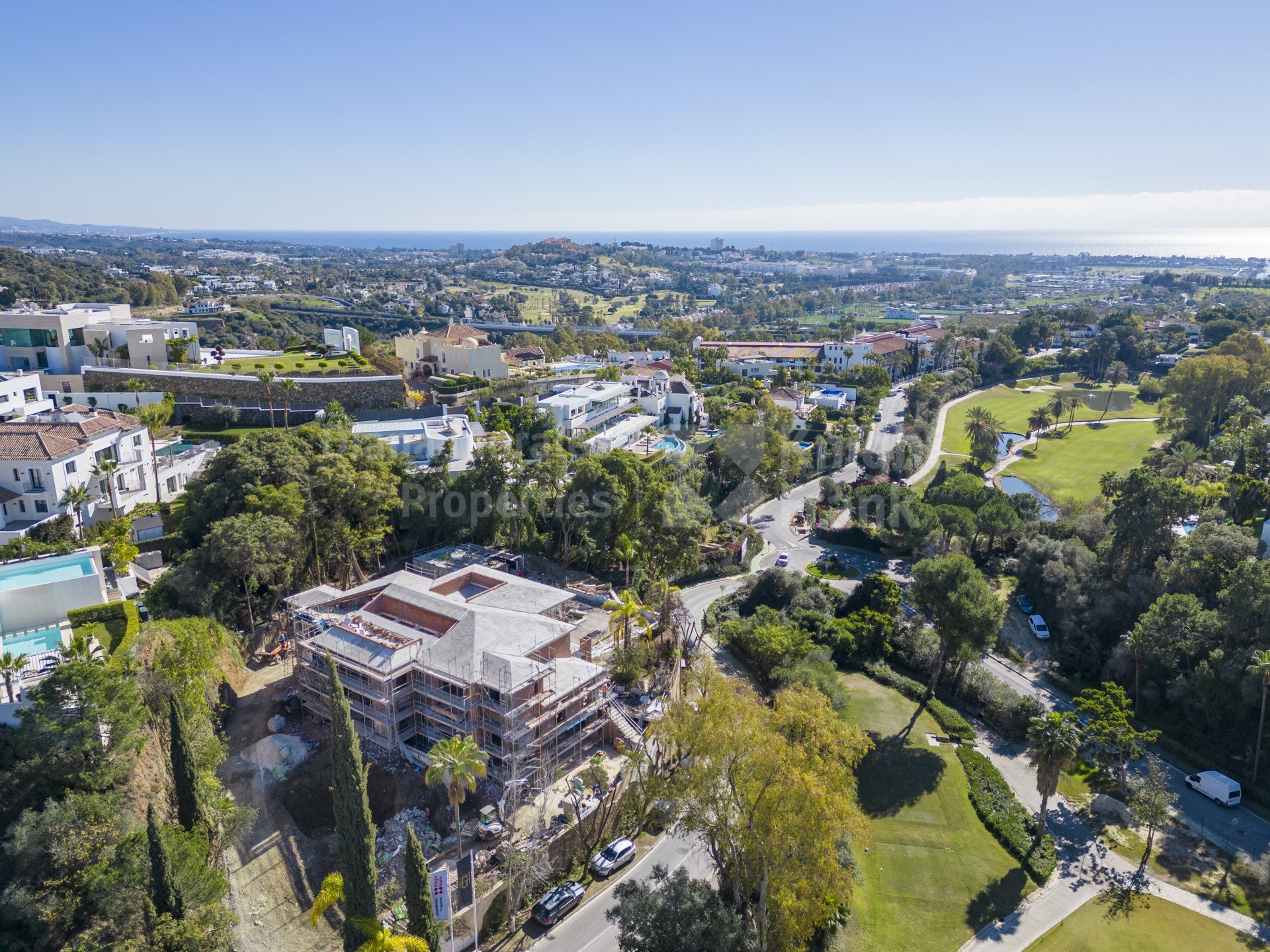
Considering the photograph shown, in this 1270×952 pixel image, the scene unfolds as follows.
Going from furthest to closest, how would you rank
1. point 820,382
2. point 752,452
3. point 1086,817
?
point 820,382 < point 752,452 < point 1086,817

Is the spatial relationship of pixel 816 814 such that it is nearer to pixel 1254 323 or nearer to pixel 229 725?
pixel 229 725

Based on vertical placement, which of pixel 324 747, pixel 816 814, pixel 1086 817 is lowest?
pixel 1086 817

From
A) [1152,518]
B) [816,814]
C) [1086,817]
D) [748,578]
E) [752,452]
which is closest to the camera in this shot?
[816,814]

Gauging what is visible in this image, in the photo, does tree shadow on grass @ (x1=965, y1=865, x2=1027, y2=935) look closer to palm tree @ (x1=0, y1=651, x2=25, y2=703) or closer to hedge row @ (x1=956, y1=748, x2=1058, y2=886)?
hedge row @ (x1=956, y1=748, x2=1058, y2=886)

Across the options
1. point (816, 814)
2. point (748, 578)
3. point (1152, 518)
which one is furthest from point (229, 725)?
point (1152, 518)

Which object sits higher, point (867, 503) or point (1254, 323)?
point (1254, 323)

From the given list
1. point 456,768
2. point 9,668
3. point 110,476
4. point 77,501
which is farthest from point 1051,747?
point 110,476

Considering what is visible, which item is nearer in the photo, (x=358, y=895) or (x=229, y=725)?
(x=358, y=895)
